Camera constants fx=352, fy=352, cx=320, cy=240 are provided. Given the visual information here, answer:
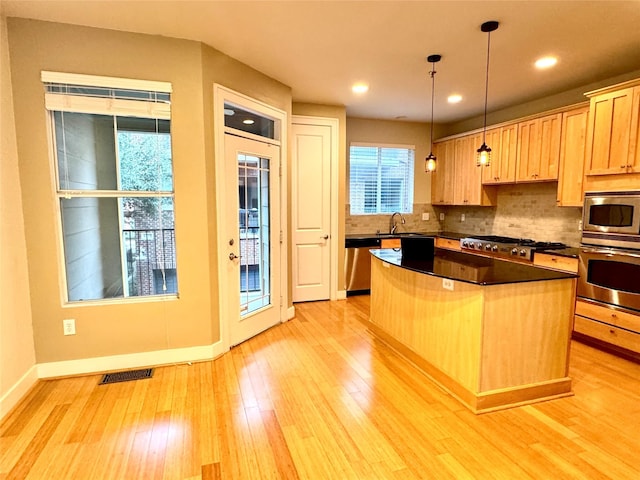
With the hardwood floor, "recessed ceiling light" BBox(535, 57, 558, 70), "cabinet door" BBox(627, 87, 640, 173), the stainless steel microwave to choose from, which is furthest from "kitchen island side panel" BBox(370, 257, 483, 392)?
"recessed ceiling light" BBox(535, 57, 558, 70)

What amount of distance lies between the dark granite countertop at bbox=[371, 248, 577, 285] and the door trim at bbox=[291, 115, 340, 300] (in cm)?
166

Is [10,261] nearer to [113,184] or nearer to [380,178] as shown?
[113,184]

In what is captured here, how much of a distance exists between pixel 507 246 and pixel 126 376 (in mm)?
4311

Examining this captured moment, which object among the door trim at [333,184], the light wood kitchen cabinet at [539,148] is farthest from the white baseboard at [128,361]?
the light wood kitchen cabinet at [539,148]

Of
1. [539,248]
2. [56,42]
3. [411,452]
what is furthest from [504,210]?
[56,42]

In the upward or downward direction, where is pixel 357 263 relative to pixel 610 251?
downward

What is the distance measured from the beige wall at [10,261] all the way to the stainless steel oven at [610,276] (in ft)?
16.0

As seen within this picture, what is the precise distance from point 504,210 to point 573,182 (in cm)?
140

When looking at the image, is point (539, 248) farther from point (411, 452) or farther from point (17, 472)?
point (17, 472)

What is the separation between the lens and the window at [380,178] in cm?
580

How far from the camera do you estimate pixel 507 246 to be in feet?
14.3

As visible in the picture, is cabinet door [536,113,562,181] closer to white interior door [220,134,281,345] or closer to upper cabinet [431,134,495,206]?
upper cabinet [431,134,495,206]

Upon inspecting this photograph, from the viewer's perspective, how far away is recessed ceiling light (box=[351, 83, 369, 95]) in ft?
13.2

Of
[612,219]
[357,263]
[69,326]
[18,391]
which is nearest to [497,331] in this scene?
[612,219]
